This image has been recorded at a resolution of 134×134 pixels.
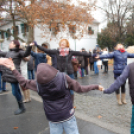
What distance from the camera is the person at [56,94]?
68.0 inches

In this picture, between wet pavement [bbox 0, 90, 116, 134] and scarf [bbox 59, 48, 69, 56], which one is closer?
wet pavement [bbox 0, 90, 116, 134]

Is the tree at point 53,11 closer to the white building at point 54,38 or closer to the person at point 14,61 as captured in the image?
the white building at point 54,38

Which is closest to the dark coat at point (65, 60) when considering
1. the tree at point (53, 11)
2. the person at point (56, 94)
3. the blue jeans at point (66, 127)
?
the person at point (56, 94)

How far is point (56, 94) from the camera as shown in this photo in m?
1.81

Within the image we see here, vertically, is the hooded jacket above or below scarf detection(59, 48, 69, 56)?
below

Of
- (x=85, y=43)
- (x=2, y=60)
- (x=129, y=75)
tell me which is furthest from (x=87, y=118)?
(x=85, y=43)

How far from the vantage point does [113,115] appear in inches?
138

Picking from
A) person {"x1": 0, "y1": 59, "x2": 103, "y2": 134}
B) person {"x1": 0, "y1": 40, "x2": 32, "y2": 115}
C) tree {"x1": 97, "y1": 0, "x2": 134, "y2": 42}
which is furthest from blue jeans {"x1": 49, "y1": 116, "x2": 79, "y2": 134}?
tree {"x1": 97, "y1": 0, "x2": 134, "y2": 42}

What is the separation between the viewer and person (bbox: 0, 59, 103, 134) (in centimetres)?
173

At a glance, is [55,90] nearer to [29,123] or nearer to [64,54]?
[64,54]

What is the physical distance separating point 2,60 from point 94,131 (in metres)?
2.25

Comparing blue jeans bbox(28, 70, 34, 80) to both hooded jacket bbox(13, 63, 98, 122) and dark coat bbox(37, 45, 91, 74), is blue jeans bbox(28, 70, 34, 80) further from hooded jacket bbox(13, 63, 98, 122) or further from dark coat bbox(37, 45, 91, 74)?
hooded jacket bbox(13, 63, 98, 122)

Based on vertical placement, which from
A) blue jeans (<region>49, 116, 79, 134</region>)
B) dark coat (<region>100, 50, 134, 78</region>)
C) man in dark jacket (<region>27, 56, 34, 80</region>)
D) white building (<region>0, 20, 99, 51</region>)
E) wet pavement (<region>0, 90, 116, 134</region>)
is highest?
white building (<region>0, 20, 99, 51</region>)

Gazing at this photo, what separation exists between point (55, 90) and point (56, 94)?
73mm
